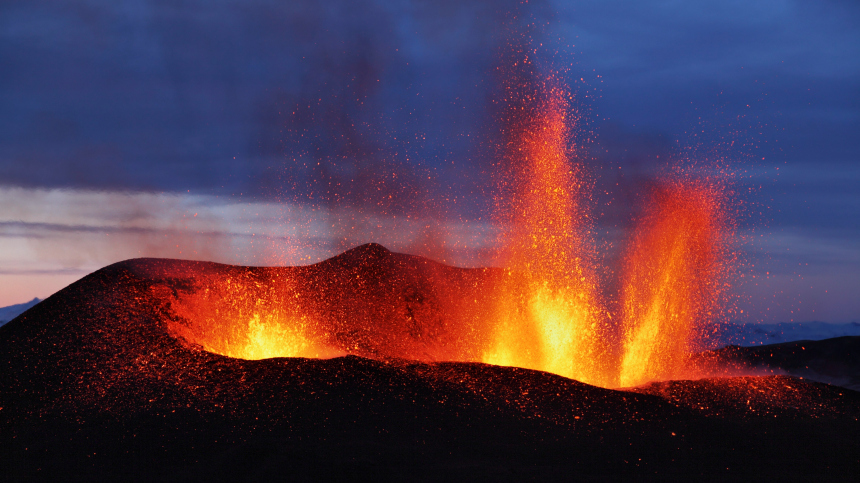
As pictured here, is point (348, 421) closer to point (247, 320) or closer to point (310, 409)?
point (310, 409)

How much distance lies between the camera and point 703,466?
35.6 ft

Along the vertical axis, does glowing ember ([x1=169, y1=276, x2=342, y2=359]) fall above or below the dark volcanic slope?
above

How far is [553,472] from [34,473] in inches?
346

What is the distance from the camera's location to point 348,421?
443 inches

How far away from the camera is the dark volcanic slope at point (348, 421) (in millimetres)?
10109

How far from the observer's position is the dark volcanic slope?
10109 mm

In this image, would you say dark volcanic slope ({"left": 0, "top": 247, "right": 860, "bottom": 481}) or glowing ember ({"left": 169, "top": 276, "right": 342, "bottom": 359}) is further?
glowing ember ({"left": 169, "top": 276, "right": 342, "bottom": 359})

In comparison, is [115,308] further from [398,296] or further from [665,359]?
[665,359]

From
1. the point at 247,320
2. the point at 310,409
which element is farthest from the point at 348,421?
the point at 247,320

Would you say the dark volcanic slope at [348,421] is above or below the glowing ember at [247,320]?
below

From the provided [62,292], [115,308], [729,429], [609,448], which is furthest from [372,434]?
[62,292]

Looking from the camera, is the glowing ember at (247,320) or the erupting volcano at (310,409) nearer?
the erupting volcano at (310,409)

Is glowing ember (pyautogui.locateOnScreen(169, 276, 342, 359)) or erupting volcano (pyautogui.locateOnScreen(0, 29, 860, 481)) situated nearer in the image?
erupting volcano (pyautogui.locateOnScreen(0, 29, 860, 481))

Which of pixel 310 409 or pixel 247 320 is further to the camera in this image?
pixel 247 320
